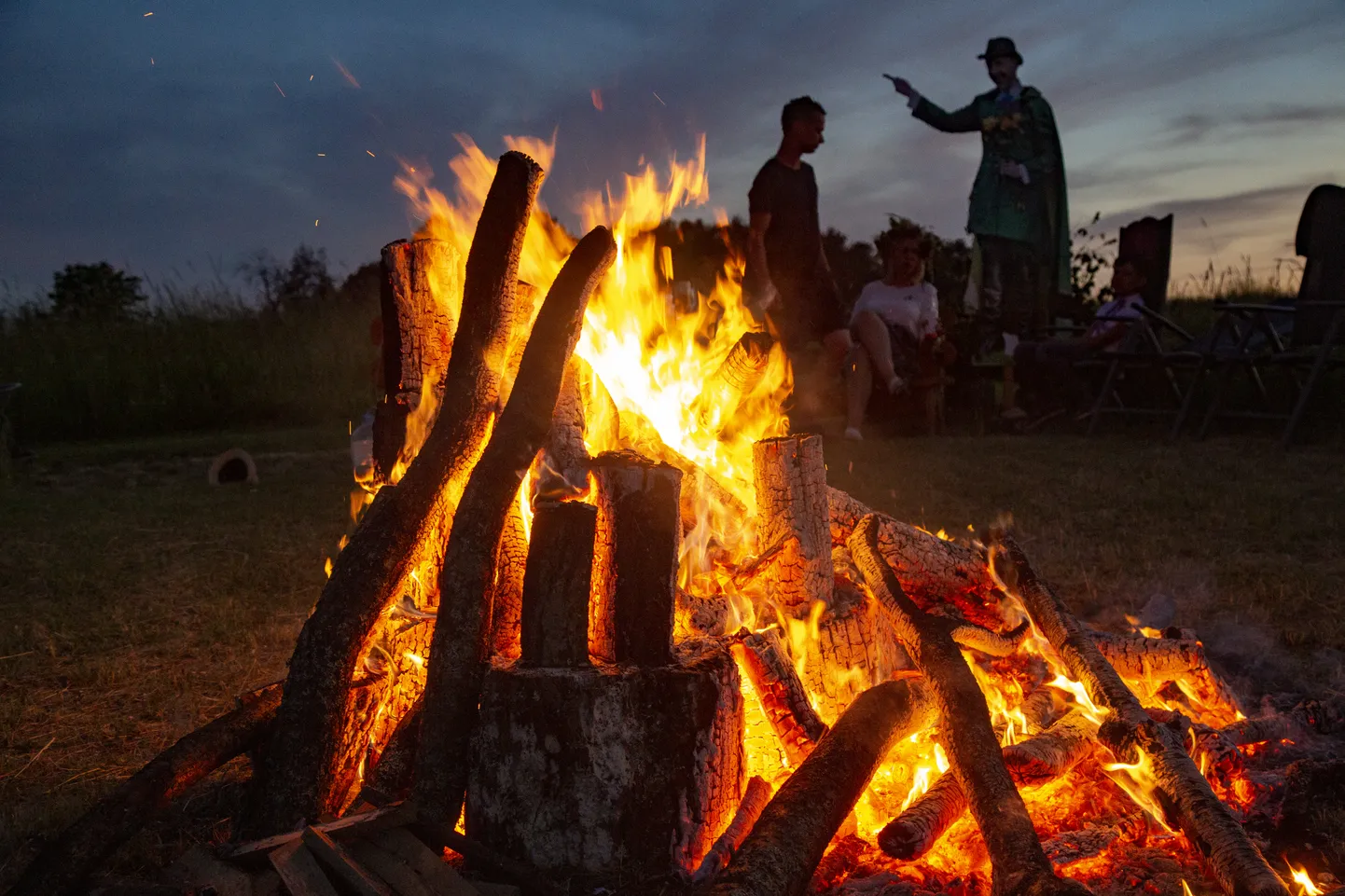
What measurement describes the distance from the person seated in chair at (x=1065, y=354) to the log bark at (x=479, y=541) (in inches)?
380

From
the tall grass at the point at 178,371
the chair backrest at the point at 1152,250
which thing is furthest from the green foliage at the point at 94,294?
the chair backrest at the point at 1152,250

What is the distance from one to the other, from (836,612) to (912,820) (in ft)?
2.70

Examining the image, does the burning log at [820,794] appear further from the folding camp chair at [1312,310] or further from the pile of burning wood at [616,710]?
the folding camp chair at [1312,310]

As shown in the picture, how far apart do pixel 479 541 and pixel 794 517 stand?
98 cm

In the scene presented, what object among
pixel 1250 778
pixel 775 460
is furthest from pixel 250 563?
pixel 1250 778

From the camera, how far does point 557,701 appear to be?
2.14 meters

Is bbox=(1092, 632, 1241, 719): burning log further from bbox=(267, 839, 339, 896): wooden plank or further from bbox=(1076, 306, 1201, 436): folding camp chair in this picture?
bbox=(1076, 306, 1201, 436): folding camp chair

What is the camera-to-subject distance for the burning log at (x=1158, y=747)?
1.98 metres

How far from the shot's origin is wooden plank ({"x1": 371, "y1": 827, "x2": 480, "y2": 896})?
197 centimetres

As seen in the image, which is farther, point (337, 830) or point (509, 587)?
point (509, 587)

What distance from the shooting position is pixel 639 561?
7.48ft

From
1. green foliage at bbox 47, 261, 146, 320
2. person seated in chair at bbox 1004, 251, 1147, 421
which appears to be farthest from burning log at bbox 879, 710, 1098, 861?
green foliage at bbox 47, 261, 146, 320

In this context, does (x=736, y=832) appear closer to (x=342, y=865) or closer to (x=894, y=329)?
(x=342, y=865)

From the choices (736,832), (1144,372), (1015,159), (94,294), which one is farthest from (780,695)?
(94,294)
